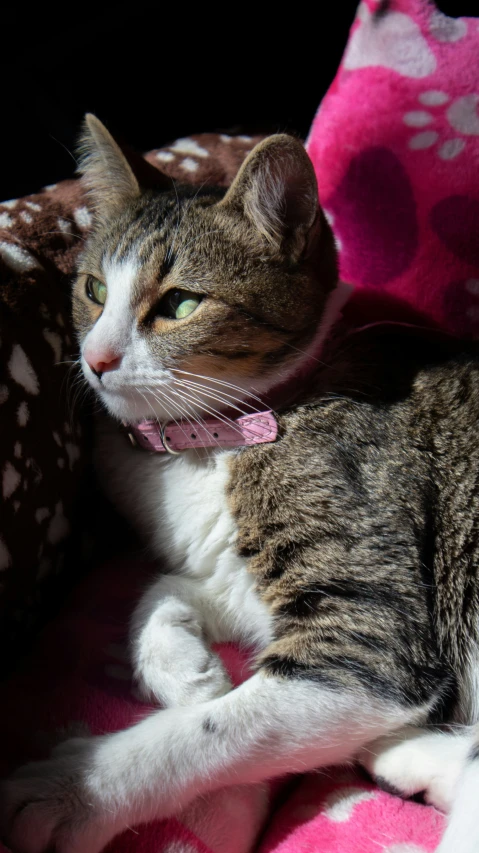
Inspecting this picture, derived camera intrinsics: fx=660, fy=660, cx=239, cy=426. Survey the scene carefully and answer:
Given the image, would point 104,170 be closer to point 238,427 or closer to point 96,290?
point 96,290

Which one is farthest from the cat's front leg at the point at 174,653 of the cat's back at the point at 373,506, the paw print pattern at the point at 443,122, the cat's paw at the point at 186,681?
the paw print pattern at the point at 443,122

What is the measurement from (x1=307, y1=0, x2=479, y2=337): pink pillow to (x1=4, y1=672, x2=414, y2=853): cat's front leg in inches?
32.9

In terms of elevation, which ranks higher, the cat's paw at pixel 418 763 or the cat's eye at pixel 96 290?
the cat's eye at pixel 96 290

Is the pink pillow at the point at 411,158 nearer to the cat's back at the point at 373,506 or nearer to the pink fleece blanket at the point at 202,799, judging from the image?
the cat's back at the point at 373,506

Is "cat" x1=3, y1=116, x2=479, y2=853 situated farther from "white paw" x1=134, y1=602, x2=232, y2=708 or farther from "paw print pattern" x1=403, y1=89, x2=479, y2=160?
"paw print pattern" x1=403, y1=89, x2=479, y2=160

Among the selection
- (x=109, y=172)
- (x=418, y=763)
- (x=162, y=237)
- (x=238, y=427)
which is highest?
(x=109, y=172)

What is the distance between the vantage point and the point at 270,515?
39.6 inches

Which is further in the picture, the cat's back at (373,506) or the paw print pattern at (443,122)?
the paw print pattern at (443,122)

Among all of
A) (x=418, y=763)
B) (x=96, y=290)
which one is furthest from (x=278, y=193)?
(x=418, y=763)

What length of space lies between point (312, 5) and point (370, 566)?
1.47 metres

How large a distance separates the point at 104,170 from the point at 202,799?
40.8 inches

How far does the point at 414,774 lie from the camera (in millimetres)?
911

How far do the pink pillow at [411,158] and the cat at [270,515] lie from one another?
285 mm

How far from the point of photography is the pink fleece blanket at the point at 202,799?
85 centimetres
